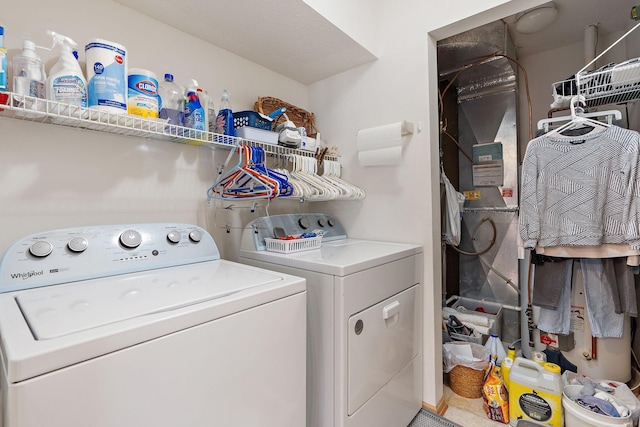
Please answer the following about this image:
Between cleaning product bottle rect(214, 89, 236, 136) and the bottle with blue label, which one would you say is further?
cleaning product bottle rect(214, 89, 236, 136)

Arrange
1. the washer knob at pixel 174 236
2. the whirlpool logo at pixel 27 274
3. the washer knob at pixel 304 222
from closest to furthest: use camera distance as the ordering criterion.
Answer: the whirlpool logo at pixel 27 274
the washer knob at pixel 174 236
the washer knob at pixel 304 222

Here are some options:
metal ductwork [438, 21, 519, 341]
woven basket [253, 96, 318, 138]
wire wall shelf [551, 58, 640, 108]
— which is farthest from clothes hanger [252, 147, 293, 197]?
metal ductwork [438, 21, 519, 341]

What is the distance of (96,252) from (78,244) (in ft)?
0.20

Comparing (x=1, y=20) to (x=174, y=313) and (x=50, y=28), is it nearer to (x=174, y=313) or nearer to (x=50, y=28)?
(x=50, y=28)

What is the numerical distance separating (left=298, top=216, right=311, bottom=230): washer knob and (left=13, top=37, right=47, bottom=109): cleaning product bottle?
3.99ft

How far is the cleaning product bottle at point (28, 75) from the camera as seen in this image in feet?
3.22

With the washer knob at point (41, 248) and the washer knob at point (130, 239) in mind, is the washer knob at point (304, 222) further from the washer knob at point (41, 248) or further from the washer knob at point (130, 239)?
the washer knob at point (41, 248)

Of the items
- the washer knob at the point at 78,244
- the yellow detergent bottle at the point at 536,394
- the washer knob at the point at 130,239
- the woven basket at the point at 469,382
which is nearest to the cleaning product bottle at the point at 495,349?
the woven basket at the point at 469,382

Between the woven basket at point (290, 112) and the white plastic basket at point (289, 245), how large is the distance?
730mm

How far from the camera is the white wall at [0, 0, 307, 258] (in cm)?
112

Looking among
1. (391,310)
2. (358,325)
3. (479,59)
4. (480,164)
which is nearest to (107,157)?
(358,325)

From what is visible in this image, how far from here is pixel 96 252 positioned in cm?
109

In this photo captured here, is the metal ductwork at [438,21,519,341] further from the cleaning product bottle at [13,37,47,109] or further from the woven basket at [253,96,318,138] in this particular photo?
the cleaning product bottle at [13,37,47,109]

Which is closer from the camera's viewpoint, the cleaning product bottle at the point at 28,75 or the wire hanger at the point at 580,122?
the cleaning product bottle at the point at 28,75
